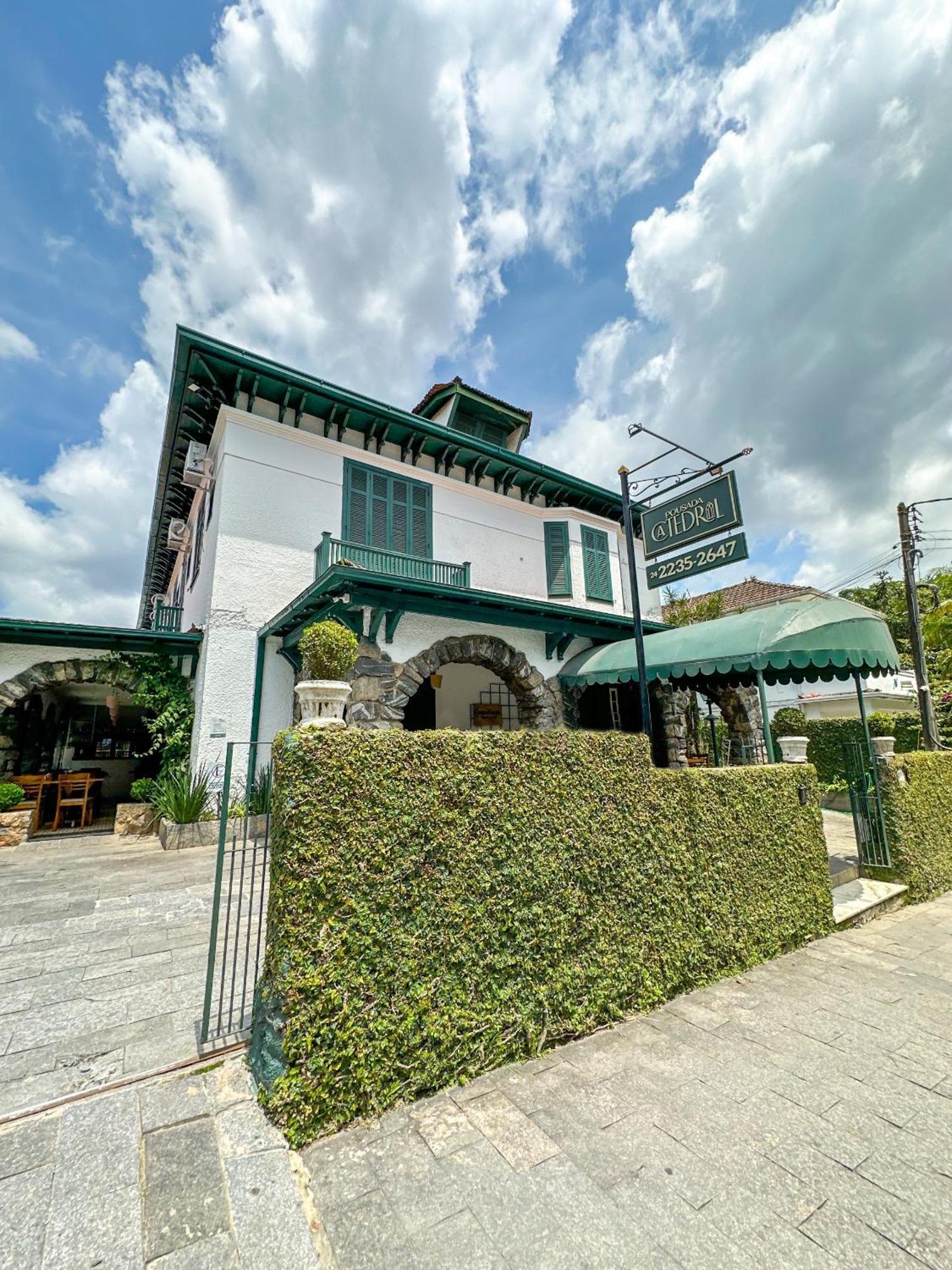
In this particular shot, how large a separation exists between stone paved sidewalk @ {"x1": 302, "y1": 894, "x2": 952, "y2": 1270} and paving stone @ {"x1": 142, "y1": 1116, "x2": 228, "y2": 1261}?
36 centimetres

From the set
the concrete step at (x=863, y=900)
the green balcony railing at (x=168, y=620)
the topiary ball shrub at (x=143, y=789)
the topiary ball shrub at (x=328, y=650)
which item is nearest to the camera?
the topiary ball shrub at (x=328, y=650)

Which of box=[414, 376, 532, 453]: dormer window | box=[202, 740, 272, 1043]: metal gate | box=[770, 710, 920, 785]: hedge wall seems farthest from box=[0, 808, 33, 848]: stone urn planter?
box=[770, 710, 920, 785]: hedge wall

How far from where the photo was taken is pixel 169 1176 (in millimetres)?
1915

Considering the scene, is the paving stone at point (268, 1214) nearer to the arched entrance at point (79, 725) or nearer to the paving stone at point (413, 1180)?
the paving stone at point (413, 1180)

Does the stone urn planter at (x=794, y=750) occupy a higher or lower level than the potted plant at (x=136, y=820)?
higher

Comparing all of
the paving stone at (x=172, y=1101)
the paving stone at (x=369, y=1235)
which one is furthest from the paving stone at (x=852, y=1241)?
the paving stone at (x=172, y=1101)

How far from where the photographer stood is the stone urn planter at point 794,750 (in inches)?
206

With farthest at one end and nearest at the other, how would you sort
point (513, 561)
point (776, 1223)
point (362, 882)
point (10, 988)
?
point (513, 561), point (10, 988), point (362, 882), point (776, 1223)

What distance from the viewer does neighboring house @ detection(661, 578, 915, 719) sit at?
1725 centimetres

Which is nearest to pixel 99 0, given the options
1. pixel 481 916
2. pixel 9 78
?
pixel 9 78

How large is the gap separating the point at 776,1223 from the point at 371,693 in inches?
265

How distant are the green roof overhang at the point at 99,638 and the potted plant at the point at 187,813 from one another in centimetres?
237

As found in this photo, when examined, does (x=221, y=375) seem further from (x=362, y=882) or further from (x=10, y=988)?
(x=362, y=882)

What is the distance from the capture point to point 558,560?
12438 mm
